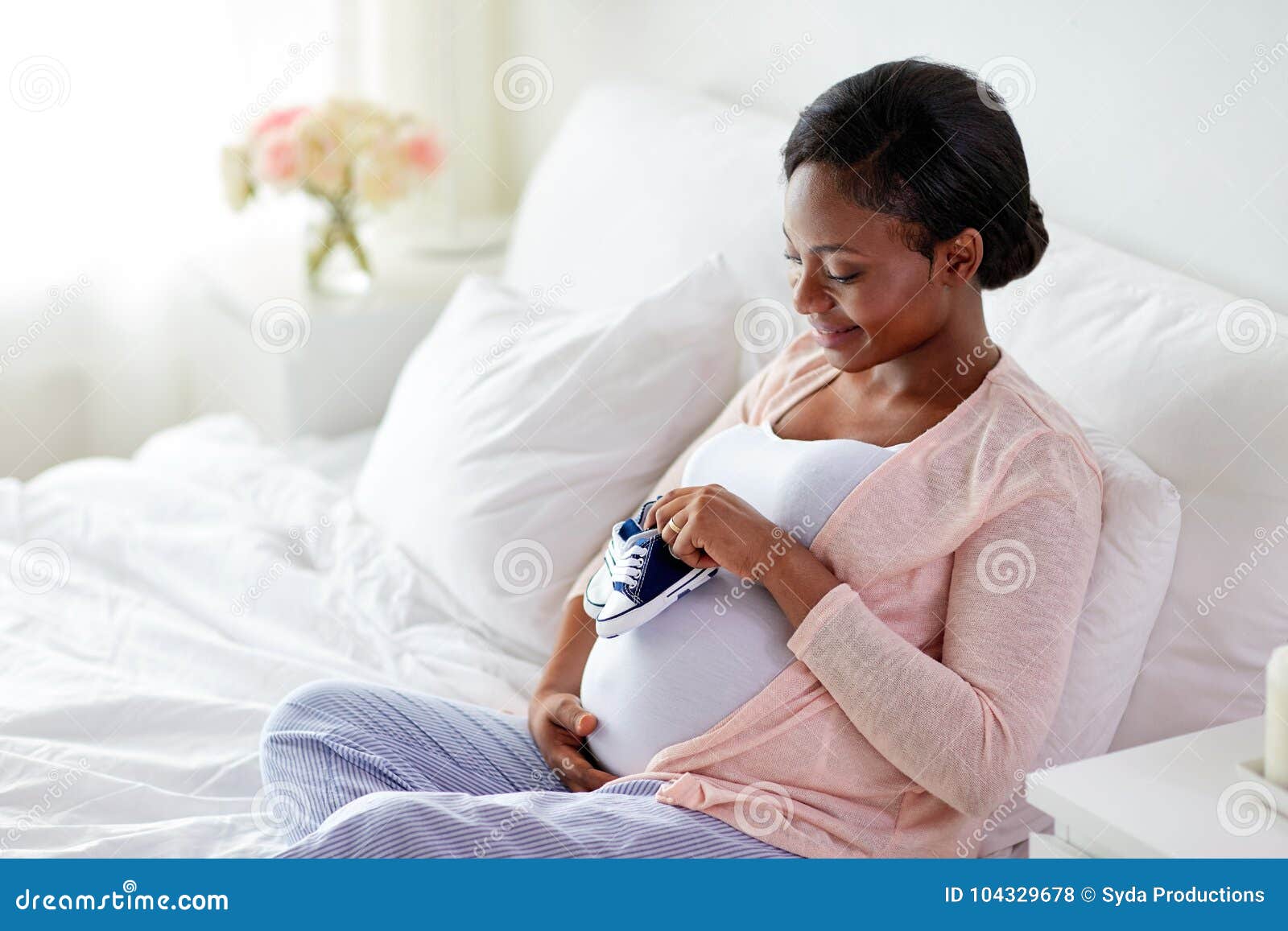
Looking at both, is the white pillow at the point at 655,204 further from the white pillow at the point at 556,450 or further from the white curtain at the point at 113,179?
the white curtain at the point at 113,179

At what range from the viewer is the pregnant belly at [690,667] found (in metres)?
1.15

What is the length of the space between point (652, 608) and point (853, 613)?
18 cm

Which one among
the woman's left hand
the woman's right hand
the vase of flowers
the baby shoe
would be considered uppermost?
the vase of flowers

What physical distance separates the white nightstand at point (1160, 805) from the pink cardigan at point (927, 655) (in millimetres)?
83

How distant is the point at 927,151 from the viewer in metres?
1.12

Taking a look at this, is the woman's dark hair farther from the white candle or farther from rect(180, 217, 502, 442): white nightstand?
rect(180, 217, 502, 442): white nightstand

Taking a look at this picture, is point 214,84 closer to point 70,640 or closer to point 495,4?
point 495,4

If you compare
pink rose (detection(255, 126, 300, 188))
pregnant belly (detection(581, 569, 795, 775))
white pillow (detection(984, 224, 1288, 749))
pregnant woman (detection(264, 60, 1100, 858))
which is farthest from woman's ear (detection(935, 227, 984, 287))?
pink rose (detection(255, 126, 300, 188))

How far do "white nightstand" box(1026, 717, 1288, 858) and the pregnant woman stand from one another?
84mm

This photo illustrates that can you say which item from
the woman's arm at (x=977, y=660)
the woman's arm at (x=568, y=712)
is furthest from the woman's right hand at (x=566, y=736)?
the woman's arm at (x=977, y=660)

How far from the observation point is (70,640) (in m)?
1.50

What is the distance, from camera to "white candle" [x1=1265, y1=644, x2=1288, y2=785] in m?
0.88

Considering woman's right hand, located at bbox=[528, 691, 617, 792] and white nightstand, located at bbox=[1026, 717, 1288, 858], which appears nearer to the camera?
white nightstand, located at bbox=[1026, 717, 1288, 858]

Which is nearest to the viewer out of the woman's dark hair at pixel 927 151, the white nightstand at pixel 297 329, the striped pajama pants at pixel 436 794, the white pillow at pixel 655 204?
the striped pajama pants at pixel 436 794
